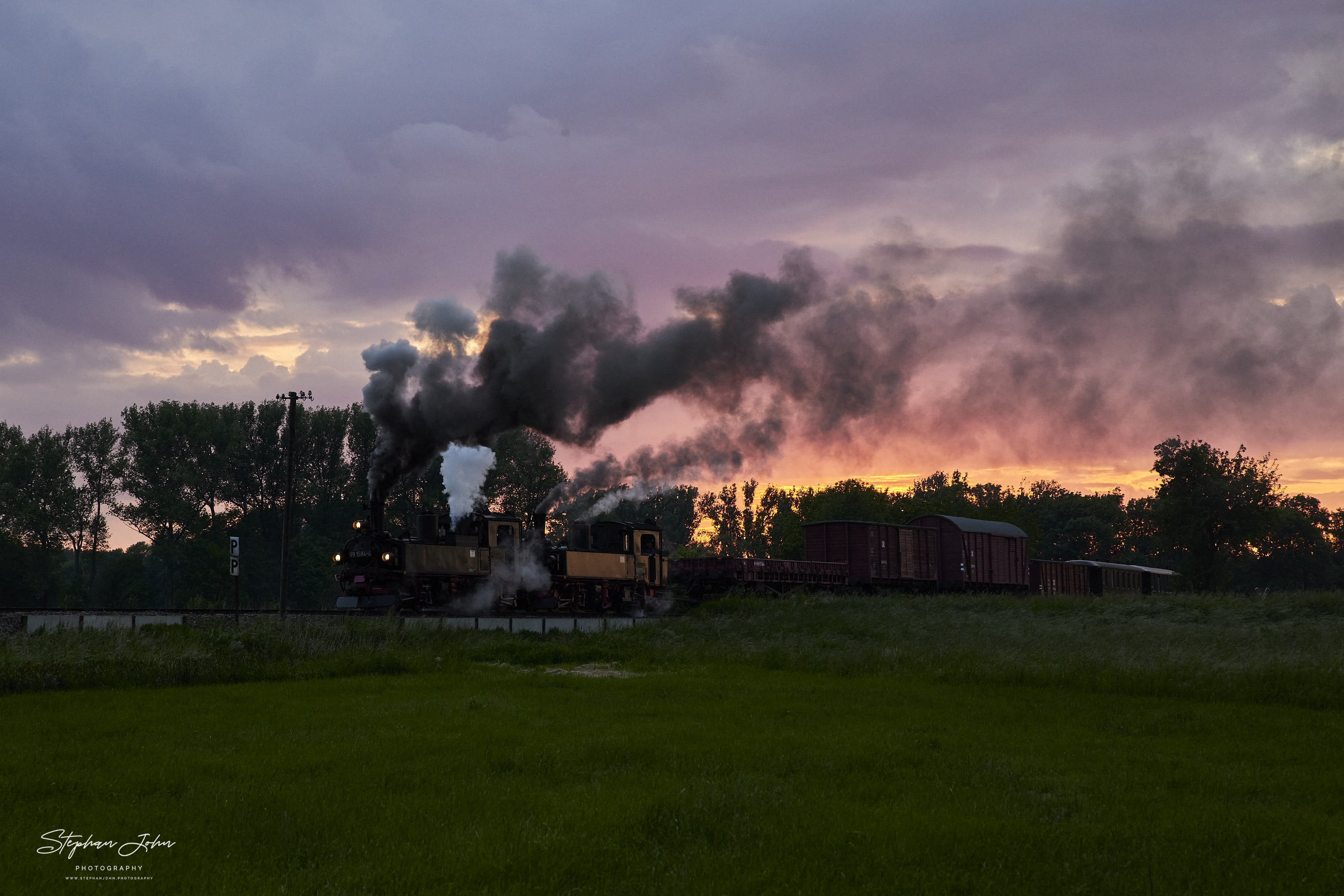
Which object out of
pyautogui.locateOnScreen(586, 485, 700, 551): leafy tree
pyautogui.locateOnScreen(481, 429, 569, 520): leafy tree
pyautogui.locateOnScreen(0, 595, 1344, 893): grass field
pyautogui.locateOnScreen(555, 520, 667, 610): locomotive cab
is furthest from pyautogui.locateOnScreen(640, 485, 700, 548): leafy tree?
pyautogui.locateOnScreen(0, 595, 1344, 893): grass field

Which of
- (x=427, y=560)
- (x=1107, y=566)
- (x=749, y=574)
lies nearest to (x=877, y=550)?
(x=749, y=574)

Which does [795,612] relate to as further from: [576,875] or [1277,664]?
[576,875]

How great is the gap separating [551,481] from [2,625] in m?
58.3

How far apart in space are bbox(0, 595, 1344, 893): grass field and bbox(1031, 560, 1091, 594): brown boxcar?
44.1 metres

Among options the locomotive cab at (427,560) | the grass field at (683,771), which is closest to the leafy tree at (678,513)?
the locomotive cab at (427,560)

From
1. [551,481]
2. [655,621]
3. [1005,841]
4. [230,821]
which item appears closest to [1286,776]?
[1005,841]

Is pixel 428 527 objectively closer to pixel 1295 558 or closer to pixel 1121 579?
pixel 1121 579

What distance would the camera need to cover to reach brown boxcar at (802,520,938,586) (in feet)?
167

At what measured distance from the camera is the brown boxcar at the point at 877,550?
167 ft

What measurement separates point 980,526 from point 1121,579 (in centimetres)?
2552

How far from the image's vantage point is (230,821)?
8805mm

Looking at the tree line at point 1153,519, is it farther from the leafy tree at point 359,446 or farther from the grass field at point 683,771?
the grass field at point 683,771

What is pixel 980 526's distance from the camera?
196ft

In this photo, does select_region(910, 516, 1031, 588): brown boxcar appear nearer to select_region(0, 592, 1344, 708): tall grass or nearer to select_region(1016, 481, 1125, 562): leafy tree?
select_region(0, 592, 1344, 708): tall grass
